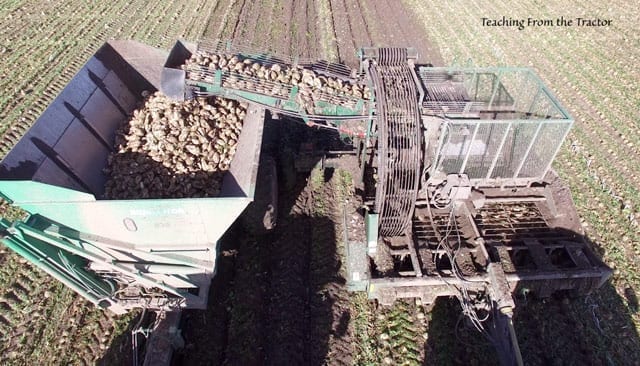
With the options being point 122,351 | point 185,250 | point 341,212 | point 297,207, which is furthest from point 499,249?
point 122,351

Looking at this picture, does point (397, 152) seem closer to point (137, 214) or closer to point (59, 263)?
point (137, 214)

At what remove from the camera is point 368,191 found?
7.77 metres

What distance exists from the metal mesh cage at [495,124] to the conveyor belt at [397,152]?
0.42 m

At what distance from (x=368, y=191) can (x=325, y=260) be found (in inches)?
66.0

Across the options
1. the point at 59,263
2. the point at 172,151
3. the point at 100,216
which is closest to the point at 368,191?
the point at 172,151

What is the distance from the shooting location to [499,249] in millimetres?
5988

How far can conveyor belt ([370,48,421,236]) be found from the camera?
19.8 ft

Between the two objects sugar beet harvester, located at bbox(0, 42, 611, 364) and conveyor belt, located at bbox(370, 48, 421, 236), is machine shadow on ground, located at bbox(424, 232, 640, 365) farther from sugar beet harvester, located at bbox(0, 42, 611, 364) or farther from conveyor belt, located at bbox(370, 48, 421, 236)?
conveyor belt, located at bbox(370, 48, 421, 236)

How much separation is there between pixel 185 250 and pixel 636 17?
2045cm

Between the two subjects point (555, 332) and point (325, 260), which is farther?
point (325, 260)

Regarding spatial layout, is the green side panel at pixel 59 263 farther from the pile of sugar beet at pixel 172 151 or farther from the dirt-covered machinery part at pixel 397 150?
the dirt-covered machinery part at pixel 397 150

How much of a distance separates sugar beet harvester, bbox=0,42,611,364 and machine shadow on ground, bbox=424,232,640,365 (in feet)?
1.74

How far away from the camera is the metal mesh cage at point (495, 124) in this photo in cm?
620

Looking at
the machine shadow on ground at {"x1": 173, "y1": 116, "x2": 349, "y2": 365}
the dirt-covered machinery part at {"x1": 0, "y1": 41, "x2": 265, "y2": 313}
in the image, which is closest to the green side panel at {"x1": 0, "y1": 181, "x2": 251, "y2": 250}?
the dirt-covered machinery part at {"x1": 0, "y1": 41, "x2": 265, "y2": 313}
